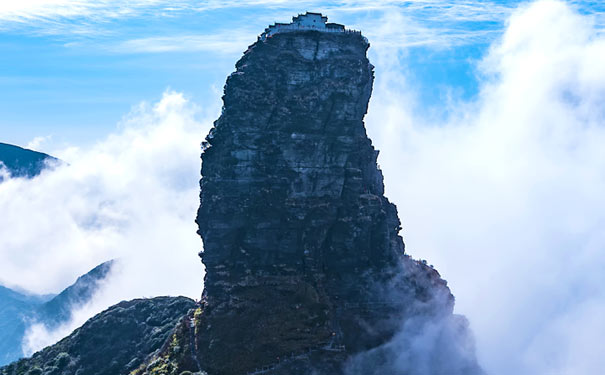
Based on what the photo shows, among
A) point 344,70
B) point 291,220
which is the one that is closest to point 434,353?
point 291,220

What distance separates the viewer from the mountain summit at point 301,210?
445ft

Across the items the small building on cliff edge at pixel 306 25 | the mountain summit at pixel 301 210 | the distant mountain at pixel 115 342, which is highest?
the small building on cliff edge at pixel 306 25

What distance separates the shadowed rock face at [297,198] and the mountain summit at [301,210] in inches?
8.8

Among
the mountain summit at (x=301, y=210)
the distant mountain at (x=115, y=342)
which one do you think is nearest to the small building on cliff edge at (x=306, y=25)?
the mountain summit at (x=301, y=210)

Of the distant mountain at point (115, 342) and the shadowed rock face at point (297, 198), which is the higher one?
the shadowed rock face at point (297, 198)

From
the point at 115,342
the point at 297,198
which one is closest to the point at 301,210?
the point at 297,198

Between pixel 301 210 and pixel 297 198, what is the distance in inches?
109

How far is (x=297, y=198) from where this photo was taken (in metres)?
142

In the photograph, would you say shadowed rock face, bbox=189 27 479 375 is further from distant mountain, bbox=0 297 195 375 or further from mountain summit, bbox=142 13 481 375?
distant mountain, bbox=0 297 195 375

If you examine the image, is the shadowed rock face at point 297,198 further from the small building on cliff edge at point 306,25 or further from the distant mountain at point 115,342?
the distant mountain at point 115,342

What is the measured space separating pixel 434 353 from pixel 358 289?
862 inches

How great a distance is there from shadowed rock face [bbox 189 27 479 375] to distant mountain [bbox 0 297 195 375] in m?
35.3

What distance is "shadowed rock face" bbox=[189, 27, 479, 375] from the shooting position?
138000mm

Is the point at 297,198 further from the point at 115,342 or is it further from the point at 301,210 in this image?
the point at 115,342
